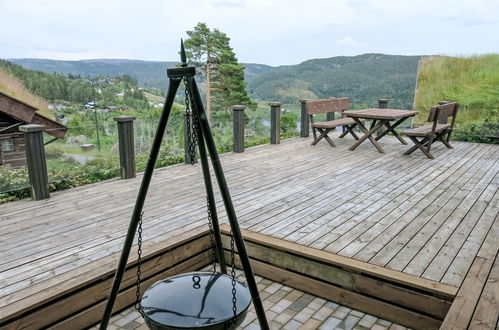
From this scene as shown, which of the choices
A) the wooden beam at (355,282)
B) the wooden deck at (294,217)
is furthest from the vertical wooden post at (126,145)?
the wooden beam at (355,282)

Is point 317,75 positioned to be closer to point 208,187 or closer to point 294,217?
point 294,217

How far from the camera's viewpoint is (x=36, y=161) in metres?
4.14

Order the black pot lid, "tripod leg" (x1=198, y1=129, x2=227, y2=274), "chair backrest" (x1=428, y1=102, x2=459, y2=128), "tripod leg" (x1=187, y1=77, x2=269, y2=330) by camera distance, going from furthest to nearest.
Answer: "chair backrest" (x1=428, y1=102, x2=459, y2=128) → "tripod leg" (x1=198, y1=129, x2=227, y2=274) → "tripod leg" (x1=187, y1=77, x2=269, y2=330) → the black pot lid

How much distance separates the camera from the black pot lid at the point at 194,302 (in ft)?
5.68

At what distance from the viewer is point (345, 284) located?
8.99 feet

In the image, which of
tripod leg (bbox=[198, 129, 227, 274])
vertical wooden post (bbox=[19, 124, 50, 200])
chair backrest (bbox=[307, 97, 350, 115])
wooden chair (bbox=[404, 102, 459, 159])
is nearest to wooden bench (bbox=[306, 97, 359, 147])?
chair backrest (bbox=[307, 97, 350, 115])

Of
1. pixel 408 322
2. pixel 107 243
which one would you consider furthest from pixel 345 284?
pixel 107 243

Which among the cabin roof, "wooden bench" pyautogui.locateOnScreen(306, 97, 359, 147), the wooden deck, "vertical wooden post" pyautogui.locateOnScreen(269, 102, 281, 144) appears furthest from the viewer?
"vertical wooden post" pyautogui.locateOnScreen(269, 102, 281, 144)

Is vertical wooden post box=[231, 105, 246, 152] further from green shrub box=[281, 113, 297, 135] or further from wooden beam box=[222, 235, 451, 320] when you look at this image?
wooden beam box=[222, 235, 451, 320]

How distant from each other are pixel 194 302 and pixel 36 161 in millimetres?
3080

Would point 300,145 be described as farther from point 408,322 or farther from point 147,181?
point 147,181

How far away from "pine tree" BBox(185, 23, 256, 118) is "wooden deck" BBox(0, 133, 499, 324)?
15.7 m

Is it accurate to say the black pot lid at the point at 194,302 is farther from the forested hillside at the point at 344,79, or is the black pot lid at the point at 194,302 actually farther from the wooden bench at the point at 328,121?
the forested hillside at the point at 344,79

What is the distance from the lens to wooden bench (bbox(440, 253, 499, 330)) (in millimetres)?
2035
